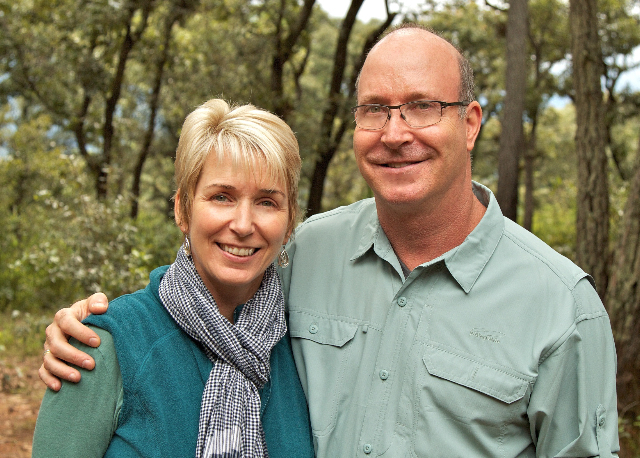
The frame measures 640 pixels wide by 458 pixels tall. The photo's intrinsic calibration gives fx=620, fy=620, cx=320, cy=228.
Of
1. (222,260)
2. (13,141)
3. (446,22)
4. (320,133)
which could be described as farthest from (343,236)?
(446,22)

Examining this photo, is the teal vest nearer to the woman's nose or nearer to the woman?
the woman

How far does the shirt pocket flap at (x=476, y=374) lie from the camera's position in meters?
2.08

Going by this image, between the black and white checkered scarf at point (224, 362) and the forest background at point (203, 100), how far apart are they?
169cm

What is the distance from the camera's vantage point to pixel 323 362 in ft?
7.68

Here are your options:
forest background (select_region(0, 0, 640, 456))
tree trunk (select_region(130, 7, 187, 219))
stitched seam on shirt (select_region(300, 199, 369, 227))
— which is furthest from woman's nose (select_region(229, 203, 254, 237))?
tree trunk (select_region(130, 7, 187, 219))

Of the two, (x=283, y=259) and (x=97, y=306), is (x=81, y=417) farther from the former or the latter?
(x=283, y=259)

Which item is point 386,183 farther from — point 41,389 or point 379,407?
point 41,389

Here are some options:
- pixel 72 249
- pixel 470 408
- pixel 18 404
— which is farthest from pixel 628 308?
pixel 72 249

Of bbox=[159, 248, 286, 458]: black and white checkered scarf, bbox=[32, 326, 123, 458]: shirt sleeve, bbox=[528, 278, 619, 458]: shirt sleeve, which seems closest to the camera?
bbox=[32, 326, 123, 458]: shirt sleeve

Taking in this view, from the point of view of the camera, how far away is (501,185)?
5.77 m

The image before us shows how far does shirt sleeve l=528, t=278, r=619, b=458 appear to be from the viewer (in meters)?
2.06

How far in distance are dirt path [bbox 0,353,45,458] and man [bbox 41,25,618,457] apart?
369 cm

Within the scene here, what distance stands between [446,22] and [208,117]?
16.0 metres

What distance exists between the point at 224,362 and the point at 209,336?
11cm
